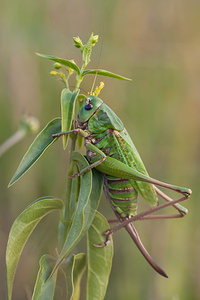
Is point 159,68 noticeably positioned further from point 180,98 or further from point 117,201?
point 117,201

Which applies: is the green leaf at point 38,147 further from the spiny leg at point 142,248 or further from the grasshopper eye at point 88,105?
the spiny leg at point 142,248

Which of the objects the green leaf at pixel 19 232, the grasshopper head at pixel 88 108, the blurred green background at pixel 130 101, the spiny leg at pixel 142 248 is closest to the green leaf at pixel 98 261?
the spiny leg at pixel 142 248

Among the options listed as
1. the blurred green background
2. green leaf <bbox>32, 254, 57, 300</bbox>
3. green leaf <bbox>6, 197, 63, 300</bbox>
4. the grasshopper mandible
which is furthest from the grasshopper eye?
the blurred green background

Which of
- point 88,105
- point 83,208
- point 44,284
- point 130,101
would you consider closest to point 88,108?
point 88,105

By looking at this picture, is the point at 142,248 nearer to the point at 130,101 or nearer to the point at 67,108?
the point at 67,108

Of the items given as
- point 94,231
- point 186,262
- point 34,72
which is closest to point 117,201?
point 94,231

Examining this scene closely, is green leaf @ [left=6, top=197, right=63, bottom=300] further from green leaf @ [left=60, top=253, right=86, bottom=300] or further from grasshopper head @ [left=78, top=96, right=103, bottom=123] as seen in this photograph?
grasshopper head @ [left=78, top=96, right=103, bottom=123]
